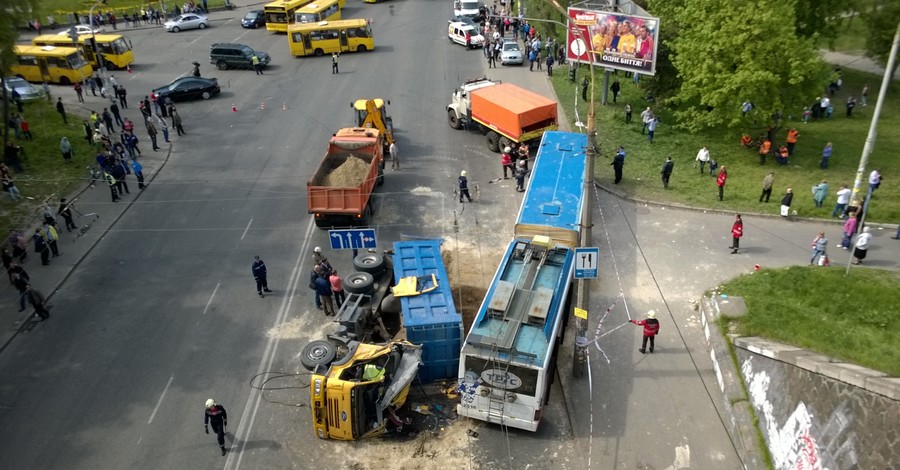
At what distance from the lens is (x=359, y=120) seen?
2977cm

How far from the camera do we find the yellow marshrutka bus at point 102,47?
43.3m

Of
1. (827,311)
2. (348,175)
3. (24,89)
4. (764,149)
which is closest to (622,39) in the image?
(764,149)

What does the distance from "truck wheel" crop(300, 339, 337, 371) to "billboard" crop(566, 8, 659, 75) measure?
2053 cm

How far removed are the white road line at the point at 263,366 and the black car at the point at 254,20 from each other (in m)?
36.9

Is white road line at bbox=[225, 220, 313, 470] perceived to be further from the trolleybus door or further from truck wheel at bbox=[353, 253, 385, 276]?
the trolleybus door

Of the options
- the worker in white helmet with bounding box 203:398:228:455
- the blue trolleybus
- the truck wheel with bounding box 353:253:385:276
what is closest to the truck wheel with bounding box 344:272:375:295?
the truck wheel with bounding box 353:253:385:276

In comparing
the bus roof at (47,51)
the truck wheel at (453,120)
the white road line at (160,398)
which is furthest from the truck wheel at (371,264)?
the bus roof at (47,51)

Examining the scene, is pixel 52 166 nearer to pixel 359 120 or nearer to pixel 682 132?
pixel 359 120

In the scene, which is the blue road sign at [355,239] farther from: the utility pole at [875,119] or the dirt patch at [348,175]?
the utility pole at [875,119]

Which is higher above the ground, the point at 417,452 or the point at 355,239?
the point at 355,239

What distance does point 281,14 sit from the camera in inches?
2047

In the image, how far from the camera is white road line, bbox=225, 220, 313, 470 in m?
15.1

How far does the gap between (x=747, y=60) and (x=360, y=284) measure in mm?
19041

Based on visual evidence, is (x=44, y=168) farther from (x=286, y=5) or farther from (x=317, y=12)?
(x=286, y=5)
